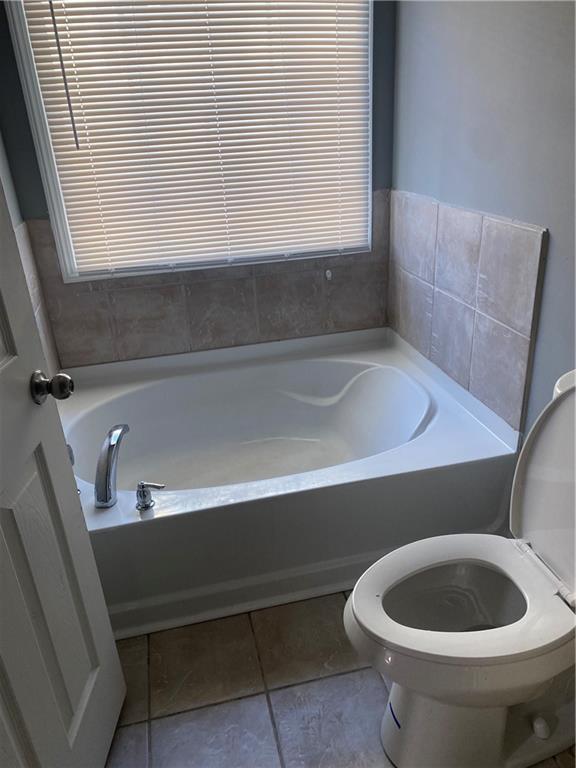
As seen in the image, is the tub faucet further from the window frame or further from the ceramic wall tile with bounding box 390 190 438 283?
the ceramic wall tile with bounding box 390 190 438 283

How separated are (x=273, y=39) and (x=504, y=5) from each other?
93 cm

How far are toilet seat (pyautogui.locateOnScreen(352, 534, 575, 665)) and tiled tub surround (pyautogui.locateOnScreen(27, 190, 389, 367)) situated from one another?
1384 mm

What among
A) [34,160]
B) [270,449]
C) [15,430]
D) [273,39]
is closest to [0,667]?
[15,430]

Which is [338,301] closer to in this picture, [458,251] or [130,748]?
[458,251]

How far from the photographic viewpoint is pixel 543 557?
1271 millimetres

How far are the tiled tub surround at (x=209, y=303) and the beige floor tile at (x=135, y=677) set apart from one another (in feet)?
3.87

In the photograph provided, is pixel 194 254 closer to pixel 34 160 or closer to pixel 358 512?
pixel 34 160

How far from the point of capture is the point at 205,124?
7.19 feet

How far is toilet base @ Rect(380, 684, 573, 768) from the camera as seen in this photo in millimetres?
1262

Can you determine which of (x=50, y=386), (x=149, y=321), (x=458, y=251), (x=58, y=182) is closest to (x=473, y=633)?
(x=50, y=386)

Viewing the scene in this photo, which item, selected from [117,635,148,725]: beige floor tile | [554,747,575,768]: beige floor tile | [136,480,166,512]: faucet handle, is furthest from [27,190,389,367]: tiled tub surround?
[554,747,575,768]: beige floor tile

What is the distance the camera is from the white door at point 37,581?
37.9 inches

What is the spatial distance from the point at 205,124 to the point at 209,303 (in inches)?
27.4

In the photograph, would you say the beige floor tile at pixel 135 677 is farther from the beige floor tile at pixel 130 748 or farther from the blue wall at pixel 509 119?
the blue wall at pixel 509 119
